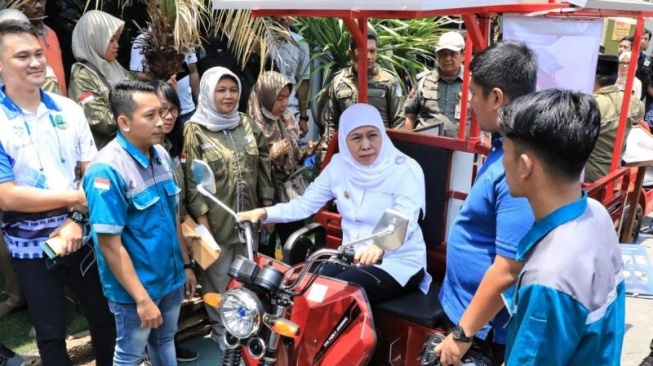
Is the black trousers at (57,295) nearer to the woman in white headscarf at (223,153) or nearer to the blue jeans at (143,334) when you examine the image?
the blue jeans at (143,334)

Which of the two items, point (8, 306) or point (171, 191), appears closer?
point (171, 191)

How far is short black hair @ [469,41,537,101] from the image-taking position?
6.25ft

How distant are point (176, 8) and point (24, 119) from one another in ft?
5.20

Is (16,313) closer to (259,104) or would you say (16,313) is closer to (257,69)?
(259,104)

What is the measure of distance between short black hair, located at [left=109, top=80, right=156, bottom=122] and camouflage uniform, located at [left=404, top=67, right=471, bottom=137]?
3.02 m

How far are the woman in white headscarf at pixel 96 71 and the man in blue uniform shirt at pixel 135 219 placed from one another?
32.1 inches

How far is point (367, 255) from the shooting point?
2.07 metres

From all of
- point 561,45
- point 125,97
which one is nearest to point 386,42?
point 561,45

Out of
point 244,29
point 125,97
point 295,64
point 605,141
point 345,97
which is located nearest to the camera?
point 125,97

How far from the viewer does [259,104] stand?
364cm

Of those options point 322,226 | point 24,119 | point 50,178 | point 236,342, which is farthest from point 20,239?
point 322,226

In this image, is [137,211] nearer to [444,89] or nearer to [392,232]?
[392,232]

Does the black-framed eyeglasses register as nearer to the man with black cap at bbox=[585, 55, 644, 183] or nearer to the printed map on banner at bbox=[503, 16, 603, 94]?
the printed map on banner at bbox=[503, 16, 603, 94]

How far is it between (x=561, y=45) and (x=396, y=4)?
1350mm
